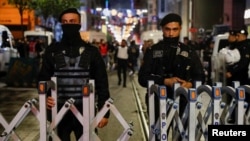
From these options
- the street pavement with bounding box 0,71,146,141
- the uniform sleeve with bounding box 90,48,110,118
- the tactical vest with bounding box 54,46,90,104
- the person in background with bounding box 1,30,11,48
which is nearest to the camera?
the tactical vest with bounding box 54,46,90,104

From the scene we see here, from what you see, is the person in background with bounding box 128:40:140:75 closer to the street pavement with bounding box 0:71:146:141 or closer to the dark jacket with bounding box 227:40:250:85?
the street pavement with bounding box 0:71:146:141

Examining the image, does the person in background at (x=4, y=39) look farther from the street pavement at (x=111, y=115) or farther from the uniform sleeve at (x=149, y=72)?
the uniform sleeve at (x=149, y=72)

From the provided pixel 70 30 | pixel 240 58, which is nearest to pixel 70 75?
pixel 70 30

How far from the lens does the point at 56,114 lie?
16.4 ft

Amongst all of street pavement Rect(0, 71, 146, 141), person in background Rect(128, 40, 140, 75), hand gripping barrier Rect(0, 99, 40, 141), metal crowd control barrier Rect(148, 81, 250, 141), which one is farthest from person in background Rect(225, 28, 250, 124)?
person in background Rect(128, 40, 140, 75)

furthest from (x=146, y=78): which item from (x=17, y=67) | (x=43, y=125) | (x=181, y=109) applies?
(x=17, y=67)

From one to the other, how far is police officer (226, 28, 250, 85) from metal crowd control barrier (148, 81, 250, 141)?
4.33 m

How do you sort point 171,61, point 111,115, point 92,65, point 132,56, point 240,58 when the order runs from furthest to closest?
point 132,56 < point 111,115 < point 240,58 < point 171,61 < point 92,65

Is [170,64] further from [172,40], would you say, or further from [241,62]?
[241,62]

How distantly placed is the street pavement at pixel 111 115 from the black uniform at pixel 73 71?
1.33ft

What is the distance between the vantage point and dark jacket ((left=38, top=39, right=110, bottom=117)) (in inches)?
209

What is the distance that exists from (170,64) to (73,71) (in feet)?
3.68

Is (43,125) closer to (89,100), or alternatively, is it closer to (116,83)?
(89,100)

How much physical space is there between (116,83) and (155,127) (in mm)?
14678
